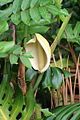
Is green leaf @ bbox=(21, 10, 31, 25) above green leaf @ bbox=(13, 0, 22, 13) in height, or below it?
below

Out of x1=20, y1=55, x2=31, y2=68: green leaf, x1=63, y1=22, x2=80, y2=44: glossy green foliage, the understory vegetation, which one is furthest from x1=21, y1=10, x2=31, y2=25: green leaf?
x1=63, y1=22, x2=80, y2=44: glossy green foliage

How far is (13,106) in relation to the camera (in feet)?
3.68

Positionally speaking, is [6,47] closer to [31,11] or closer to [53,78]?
[31,11]

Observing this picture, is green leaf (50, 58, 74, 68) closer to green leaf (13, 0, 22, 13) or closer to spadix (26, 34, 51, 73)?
spadix (26, 34, 51, 73)

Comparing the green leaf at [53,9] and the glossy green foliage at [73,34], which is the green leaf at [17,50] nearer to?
the green leaf at [53,9]

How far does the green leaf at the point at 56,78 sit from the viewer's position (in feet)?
3.76

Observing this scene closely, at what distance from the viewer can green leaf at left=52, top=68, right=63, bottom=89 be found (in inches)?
45.1

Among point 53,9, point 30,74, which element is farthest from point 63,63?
point 53,9

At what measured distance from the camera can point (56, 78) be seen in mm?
1154

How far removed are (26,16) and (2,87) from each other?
0.33 metres

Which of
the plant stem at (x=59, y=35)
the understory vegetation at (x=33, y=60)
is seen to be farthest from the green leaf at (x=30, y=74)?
the plant stem at (x=59, y=35)

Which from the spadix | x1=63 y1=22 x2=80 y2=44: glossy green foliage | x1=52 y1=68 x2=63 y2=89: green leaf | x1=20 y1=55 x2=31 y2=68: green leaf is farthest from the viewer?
x1=63 y1=22 x2=80 y2=44: glossy green foliage

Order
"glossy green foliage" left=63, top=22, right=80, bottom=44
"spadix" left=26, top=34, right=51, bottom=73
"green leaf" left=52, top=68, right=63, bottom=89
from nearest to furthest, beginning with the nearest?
"spadix" left=26, top=34, right=51, bottom=73 < "green leaf" left=52, top=68, right=63, bottom=89 < "glossy green foliage" left=63, top=22, right=80, bottom=44

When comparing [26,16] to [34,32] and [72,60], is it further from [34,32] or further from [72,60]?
[72,60]
